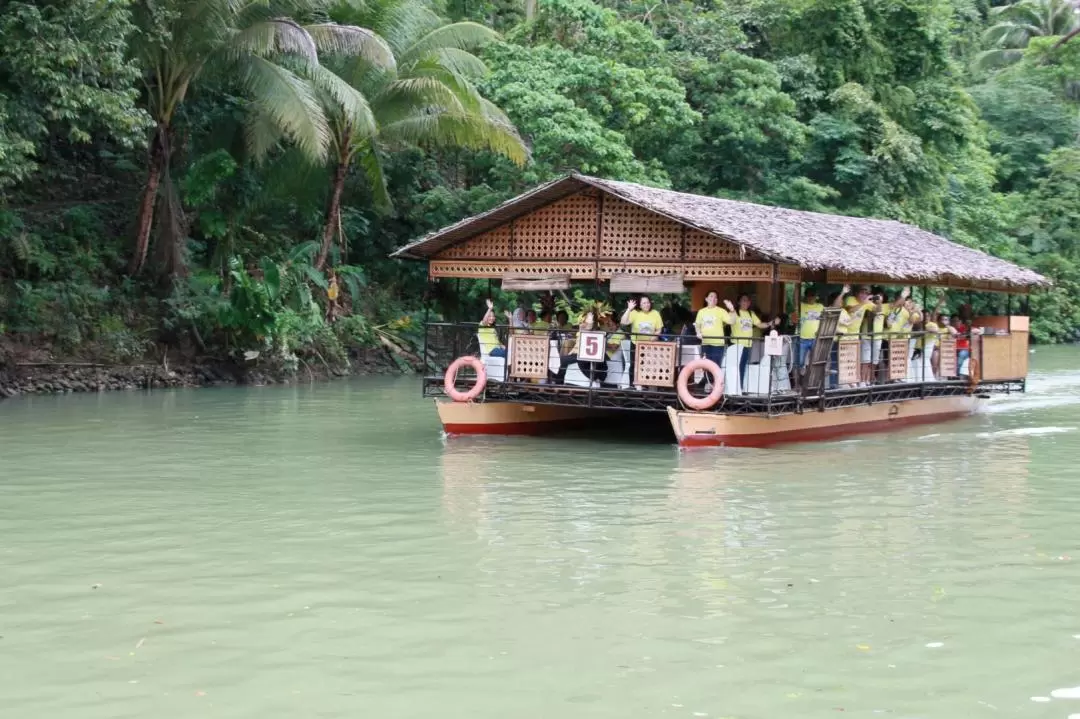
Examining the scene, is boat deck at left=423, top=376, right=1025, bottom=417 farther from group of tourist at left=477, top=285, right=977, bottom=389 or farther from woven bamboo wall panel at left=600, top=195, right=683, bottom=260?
woven bamboo wall panel at left=600, top=195, right=683, bottom=260

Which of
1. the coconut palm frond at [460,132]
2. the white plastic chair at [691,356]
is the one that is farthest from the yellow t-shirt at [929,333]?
the coconut palm frond at [460,132]

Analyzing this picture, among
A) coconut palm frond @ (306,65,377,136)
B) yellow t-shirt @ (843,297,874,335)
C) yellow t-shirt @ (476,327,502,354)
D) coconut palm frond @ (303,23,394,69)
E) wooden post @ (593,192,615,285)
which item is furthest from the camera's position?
coconut palm frond @ (306,65,377,136)

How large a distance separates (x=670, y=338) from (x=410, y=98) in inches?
480

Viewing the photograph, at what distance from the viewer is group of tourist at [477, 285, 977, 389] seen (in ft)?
53.3

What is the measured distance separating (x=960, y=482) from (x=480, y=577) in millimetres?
6667

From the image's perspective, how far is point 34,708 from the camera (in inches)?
246

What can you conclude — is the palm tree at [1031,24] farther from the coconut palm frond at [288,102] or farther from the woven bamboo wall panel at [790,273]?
the woven bamboo wall panel at [790,273]

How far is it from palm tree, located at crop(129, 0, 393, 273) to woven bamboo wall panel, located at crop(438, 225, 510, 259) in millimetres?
5606

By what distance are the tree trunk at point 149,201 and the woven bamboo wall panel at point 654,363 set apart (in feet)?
38.1

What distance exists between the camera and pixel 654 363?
53.1 ft

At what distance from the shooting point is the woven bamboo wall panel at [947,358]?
66.4 ft

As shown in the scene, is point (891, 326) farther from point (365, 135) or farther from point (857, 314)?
point (365, 135)

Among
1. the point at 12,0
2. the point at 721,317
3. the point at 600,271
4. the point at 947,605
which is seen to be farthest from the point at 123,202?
the point at 947,605

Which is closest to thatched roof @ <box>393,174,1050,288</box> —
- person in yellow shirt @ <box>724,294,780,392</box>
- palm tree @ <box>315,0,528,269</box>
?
person in yellow shirt @ <box>724,294,780,392</box>
